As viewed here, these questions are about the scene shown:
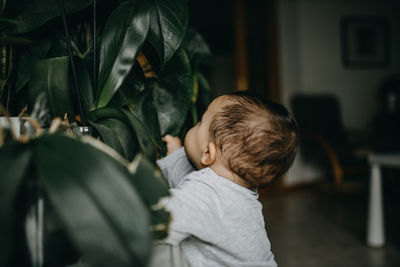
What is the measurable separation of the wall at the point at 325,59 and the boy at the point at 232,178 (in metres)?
3.70

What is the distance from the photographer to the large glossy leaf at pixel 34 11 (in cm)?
73

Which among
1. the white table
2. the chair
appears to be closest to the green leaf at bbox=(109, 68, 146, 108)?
the white table

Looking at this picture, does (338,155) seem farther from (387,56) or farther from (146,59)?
(146,59)

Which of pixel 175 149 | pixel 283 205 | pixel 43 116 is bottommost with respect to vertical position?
pixel 283 205

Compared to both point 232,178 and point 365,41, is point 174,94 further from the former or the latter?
point 365,41

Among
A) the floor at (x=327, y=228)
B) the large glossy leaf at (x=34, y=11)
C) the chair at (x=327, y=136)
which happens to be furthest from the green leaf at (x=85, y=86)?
the chair at (x=327, y=136)

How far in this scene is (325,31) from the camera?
4.64 meters

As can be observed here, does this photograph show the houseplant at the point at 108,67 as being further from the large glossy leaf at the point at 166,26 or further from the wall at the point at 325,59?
the wall at the point at 325,59

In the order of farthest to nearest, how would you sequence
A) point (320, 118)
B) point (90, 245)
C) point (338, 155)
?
point (320, 118) → point (338, 155) → point (90, 245)

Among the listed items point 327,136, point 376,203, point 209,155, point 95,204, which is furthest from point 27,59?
point 327,136

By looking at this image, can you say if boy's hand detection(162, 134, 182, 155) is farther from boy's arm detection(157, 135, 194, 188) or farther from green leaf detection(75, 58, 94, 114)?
green leaf detection(75, 58, 94, 114)

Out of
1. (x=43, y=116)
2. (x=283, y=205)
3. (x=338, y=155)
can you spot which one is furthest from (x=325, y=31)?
(x=43, y=116)

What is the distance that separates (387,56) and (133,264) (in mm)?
5527

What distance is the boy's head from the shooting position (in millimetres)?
688
